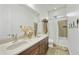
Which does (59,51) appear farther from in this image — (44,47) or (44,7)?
(44,7)

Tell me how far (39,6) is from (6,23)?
0.64 meters

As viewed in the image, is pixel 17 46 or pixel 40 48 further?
pixel 40 48

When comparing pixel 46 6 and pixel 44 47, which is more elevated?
pixel 46 6

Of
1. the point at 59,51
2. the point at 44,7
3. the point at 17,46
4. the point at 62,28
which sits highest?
the point at 44,7

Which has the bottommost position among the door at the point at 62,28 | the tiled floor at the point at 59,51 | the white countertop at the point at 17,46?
the tiled floor at the point at 59,51

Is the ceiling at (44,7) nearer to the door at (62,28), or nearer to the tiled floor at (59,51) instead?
the door at (62,28)

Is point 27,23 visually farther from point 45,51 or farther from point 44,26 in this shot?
point 45,51

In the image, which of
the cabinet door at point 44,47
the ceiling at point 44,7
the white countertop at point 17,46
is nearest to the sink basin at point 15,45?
the white countertop at point 17,46

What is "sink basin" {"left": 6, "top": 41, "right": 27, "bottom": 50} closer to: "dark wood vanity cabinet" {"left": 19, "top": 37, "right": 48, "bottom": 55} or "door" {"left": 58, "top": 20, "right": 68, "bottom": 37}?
"dark wood vanity cabinet" {"left": 19, "top": 37, "right": 48, "bottom": 55}

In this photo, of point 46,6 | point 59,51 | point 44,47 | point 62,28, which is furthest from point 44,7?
point 59,51

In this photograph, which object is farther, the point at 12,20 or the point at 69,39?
the point at 69,39
